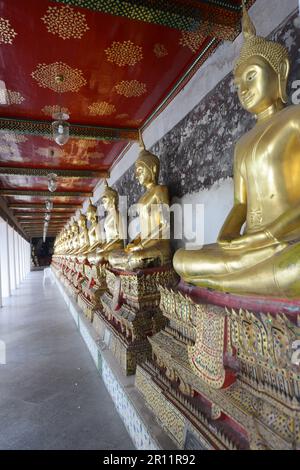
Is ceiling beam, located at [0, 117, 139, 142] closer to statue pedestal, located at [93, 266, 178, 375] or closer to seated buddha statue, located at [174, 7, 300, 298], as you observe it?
statue pedestal, located at [93, 266, 178, 375]

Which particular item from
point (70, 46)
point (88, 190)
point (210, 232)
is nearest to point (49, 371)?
point (210, 232)

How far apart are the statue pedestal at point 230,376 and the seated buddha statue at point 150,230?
826mm

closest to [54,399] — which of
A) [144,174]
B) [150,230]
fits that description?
[150,230]

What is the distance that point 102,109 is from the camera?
3238 millimetres

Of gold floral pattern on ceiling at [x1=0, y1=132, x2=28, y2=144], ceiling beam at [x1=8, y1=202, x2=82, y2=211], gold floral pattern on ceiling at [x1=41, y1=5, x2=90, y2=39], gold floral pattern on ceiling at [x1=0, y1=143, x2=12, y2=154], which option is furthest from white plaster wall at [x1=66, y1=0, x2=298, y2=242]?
ceiling beam at [x1=8, y1=202, x2=82, y2=211]

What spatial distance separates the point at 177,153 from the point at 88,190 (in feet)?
17.4

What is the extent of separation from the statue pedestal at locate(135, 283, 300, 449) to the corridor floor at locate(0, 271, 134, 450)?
1.60 ft

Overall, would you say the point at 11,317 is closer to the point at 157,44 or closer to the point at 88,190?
the point at 88,190

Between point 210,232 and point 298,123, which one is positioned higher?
point 298,123

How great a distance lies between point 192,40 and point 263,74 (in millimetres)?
984

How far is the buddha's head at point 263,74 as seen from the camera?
1.45 metres

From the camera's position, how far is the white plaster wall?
171 cm

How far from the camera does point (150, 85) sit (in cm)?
277

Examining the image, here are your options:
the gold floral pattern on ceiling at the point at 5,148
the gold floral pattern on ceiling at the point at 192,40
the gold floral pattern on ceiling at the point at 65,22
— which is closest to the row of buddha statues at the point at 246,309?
the gold floral pattern on ceiling at the point at 192,40
